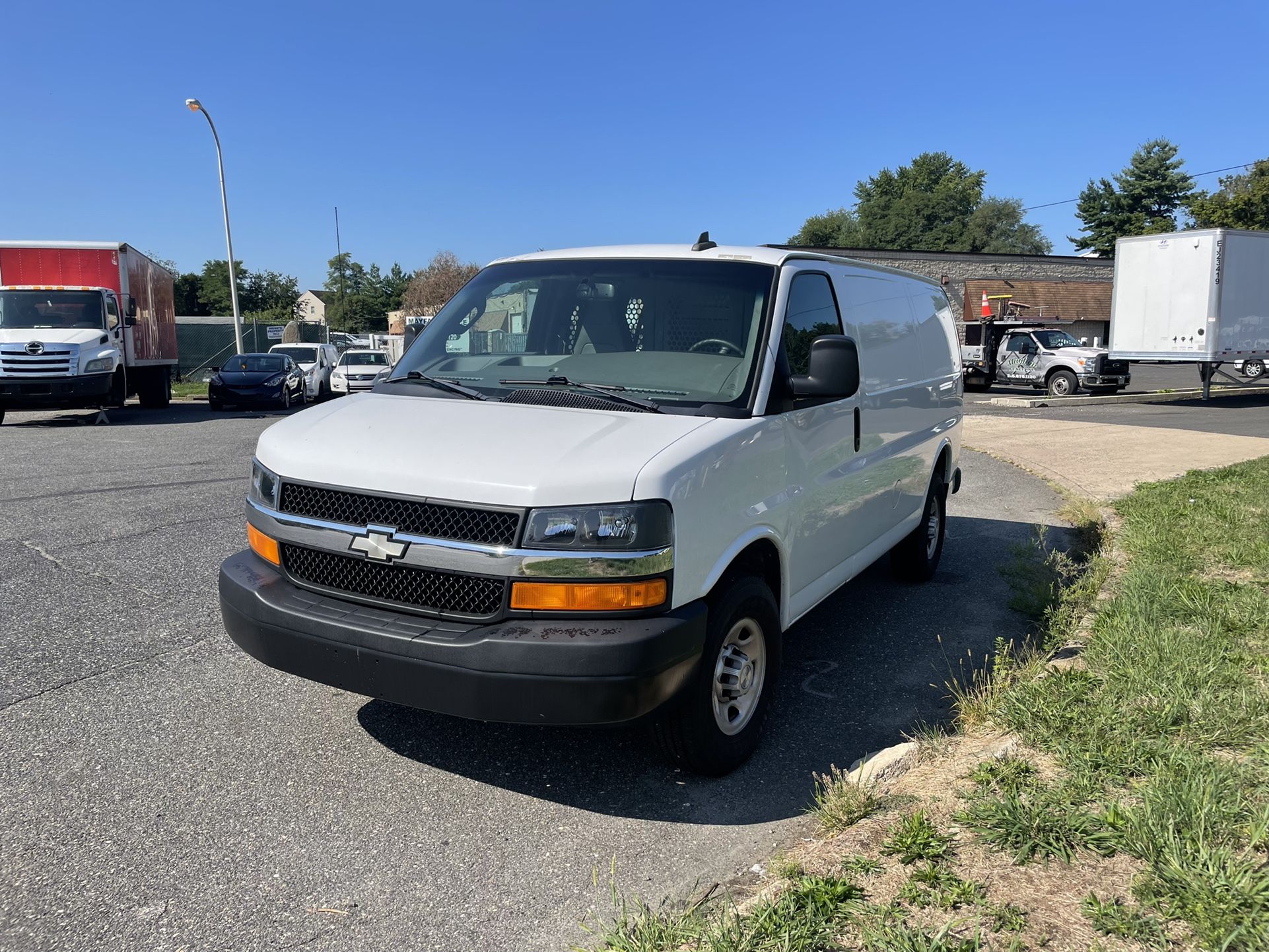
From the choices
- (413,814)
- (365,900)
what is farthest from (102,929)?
(413,814)

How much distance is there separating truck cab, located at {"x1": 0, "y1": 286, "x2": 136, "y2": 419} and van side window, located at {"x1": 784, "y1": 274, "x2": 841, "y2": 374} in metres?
16.5

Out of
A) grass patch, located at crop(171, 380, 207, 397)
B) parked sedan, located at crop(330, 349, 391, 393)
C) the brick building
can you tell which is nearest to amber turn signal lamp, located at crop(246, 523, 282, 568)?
parked sedan, located at crop(330, 349, 391, 393)

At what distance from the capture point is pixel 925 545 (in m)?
6.72

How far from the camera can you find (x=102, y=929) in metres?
2.77

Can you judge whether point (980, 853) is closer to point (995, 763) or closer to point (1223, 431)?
point (995, 763)

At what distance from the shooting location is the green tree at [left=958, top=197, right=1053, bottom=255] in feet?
324

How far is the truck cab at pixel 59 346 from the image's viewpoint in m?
16.9

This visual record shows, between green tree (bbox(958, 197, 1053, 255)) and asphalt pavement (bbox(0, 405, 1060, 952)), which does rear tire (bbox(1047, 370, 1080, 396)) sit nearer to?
asphalt pavement (bbox(0, 405, 1060, 952))

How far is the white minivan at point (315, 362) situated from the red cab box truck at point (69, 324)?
6.67m

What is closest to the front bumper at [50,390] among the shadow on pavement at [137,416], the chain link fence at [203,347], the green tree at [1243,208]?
the shadow on pavement at [137,416]

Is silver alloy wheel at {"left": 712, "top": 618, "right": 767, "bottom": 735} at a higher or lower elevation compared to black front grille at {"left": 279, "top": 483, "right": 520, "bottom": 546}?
lower

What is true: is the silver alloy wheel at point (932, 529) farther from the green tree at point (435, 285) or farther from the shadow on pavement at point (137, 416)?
the green tree at point (435, 285)

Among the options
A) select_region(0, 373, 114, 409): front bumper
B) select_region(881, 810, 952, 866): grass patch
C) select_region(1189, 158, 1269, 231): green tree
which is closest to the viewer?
select_region(881, 810, 952, 866): grass patch

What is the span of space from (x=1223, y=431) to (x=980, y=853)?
1611 centimetres
